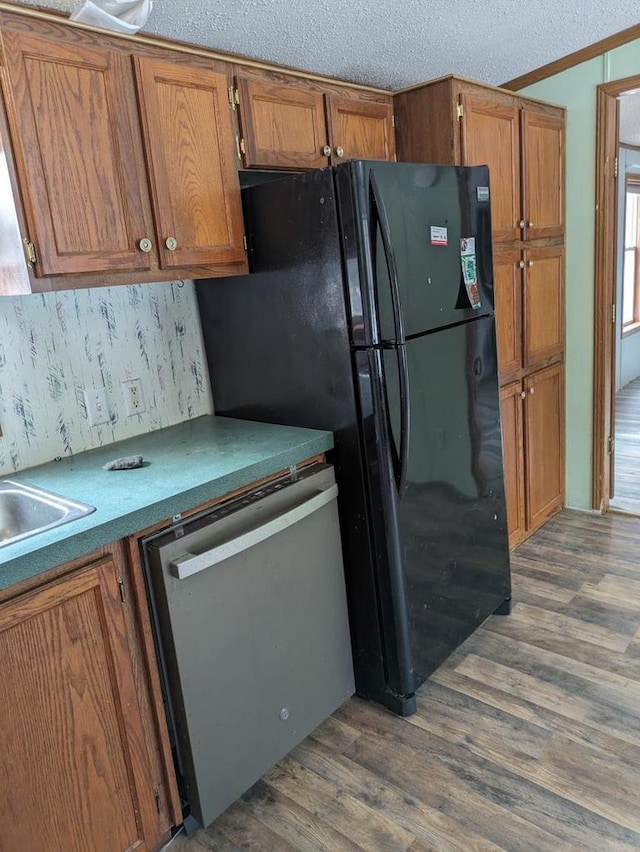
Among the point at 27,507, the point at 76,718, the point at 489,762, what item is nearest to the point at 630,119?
the point at 489,762

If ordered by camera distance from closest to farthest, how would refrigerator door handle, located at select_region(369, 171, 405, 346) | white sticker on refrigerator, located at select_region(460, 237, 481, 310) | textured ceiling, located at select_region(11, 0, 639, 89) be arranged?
refrigerator door handle, located at select_region(369, 171, 405, 346) < textured ceiling, located at select_region(11, 0, 639, 89) < white sticker on refrigerator, located at select_region(460, 237, 481, 310)

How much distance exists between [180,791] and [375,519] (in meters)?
0.89

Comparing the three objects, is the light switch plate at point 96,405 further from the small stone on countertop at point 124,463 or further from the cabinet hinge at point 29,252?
the cabinet hinge at point 29,252

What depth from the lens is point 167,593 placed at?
148 centimetres

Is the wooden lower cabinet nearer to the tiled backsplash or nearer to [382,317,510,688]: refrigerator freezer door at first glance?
[382,317,510,688]: refrigerator freezer door

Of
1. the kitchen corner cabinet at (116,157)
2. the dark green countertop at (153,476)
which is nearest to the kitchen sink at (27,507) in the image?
the dark green countertop at (153,476)

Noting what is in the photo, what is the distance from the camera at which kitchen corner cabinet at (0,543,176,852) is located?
128 cm

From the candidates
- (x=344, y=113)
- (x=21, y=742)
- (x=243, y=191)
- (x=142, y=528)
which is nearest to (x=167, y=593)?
(x=142, y=528)

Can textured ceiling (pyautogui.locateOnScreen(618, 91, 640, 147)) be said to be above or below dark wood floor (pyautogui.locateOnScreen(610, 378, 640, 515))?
above

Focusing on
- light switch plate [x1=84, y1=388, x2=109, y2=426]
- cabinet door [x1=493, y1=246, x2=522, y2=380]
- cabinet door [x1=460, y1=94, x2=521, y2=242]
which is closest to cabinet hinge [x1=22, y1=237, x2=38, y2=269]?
light switch plate [x1=84, y1=388, x2=109, y2=426]

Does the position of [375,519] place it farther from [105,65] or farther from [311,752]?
[105,65]

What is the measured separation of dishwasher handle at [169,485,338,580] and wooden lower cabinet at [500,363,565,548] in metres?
1.25

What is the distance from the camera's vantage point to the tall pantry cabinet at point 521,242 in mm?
2426

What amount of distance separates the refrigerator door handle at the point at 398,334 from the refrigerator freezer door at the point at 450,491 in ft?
0.10
